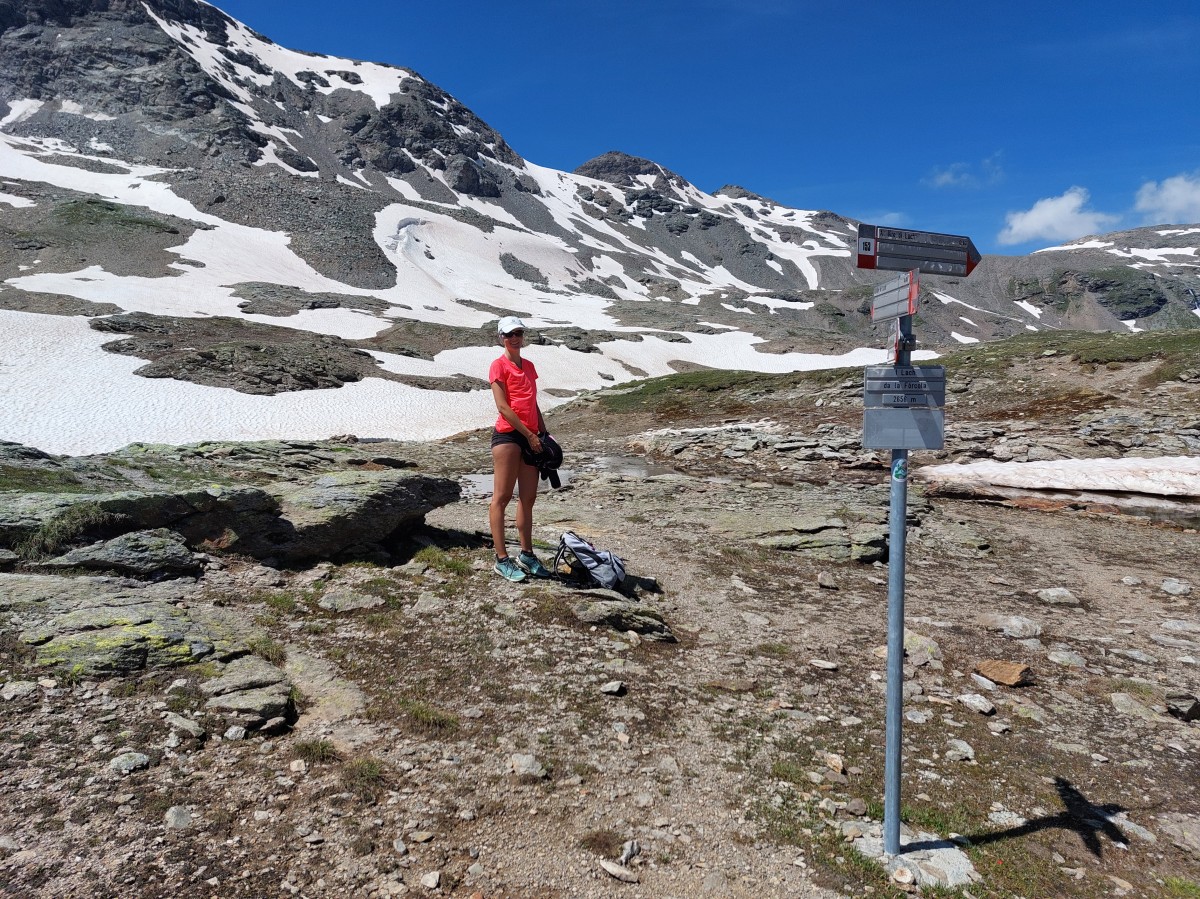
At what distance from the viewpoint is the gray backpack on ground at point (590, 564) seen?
8.24 metres

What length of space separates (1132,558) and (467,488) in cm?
1397

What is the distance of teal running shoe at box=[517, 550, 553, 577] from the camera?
8281mm

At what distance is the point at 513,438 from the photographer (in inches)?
309

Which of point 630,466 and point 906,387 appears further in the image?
point 630,466

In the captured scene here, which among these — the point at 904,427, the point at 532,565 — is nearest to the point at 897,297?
the point at 904,427

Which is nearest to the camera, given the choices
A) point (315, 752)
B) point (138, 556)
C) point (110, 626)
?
point (315, 752)

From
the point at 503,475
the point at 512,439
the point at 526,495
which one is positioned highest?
the point at 512,439

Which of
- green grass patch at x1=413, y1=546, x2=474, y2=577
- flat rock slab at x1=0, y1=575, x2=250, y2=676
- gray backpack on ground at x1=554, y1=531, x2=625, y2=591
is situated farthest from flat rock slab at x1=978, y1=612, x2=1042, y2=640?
flat rock slab at x1=0, y1=575, x2=250, y2=676

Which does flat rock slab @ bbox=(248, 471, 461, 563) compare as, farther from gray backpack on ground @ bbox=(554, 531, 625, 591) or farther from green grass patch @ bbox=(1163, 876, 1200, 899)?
green grass patch @ bbox=(1163, 876, 1200, 899)

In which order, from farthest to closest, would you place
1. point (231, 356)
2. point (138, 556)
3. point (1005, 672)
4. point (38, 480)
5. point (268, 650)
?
point (231, 356)
point (38, 480)
point (138, 556)
point (1005, 672)
point (268, 650)

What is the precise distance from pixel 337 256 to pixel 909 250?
98012 millimetres

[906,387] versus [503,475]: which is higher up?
[906,387]

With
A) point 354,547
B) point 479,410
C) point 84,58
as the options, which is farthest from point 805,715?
point 84,58

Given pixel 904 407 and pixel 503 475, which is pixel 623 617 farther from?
pixel 904 407
